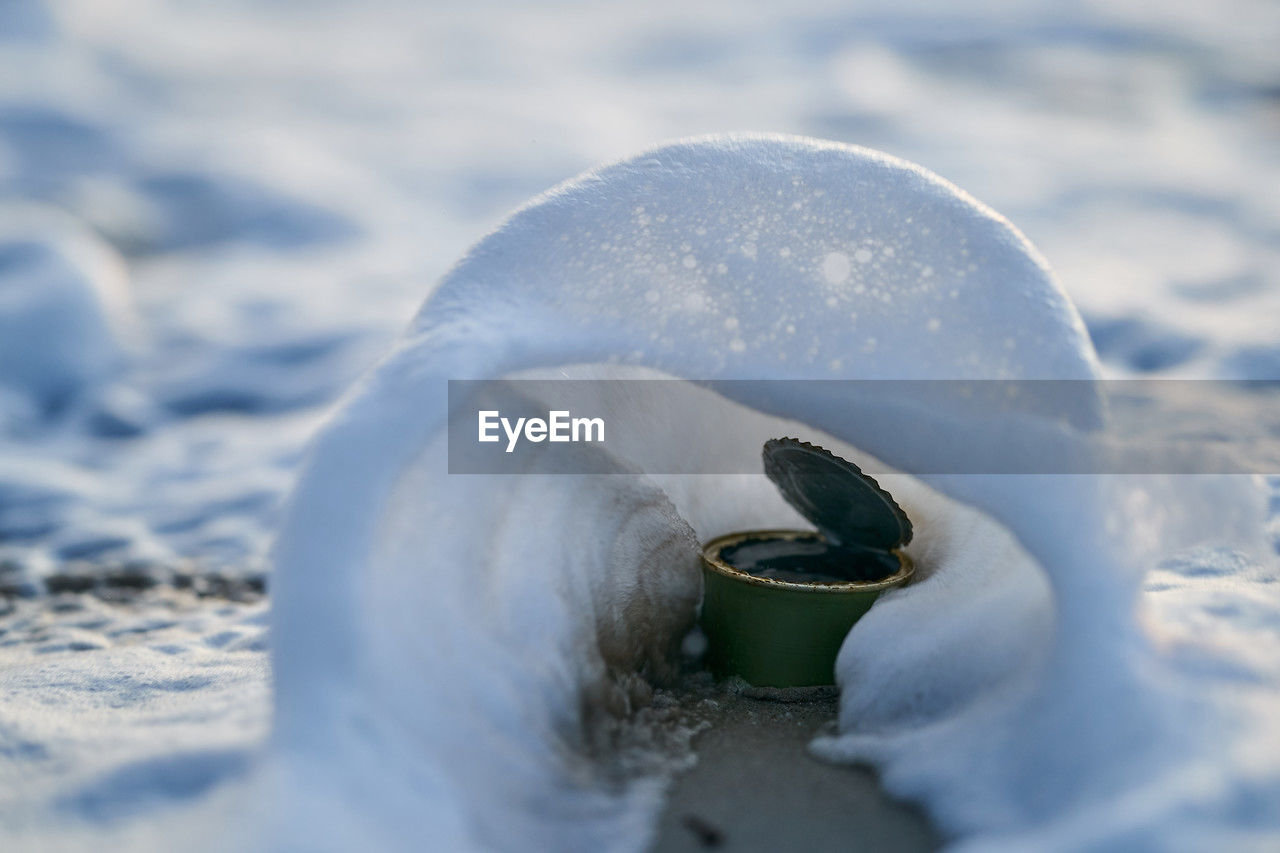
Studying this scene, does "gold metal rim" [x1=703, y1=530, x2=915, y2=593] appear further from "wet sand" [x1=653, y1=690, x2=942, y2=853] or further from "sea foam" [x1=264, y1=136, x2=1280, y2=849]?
"wet sand" [x1=653, y1=690, x2=942, y2=853]

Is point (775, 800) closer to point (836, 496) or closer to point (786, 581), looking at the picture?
point (786, 581)

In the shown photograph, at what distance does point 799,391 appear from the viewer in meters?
1.23

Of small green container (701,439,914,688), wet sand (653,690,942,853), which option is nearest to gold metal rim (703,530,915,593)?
small green container (701,439,914,688)

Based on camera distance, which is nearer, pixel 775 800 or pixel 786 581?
pixel 775 800

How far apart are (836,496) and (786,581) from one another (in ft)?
0.55

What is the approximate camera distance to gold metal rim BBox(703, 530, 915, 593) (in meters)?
1.39

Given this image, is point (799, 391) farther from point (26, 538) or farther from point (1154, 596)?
point (26, 538)

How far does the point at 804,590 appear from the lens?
139 cm

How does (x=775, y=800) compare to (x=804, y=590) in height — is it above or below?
below

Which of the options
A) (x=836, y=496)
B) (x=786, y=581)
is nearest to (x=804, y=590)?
(x=786, y=581)

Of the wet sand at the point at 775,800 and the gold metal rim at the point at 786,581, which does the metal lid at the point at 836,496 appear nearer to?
the gold metal rim at the point at 786,581

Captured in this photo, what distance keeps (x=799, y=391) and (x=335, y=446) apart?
1.89 ft

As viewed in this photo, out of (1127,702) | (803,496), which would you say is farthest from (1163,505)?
(803,496)

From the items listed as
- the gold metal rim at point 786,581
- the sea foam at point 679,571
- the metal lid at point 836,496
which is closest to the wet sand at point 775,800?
the sea foam at point 679,571
